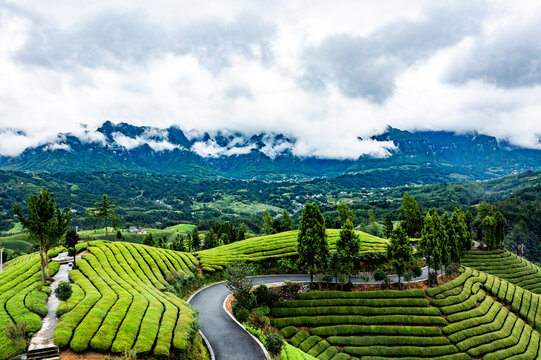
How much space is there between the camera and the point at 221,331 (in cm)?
4200

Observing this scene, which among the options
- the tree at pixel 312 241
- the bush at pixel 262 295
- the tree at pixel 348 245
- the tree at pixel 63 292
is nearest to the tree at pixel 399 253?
the tree at pixel 348 245

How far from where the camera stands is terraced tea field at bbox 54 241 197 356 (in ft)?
97.1

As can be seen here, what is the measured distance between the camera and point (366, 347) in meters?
49.9

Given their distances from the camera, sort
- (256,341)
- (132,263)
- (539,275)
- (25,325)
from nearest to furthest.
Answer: (25,325)
(256,341)
(132,263)
(539,275)

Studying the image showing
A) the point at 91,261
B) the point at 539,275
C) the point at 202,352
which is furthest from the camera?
the point at 539,275

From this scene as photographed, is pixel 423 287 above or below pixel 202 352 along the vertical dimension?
below

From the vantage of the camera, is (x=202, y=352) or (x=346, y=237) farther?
(x=346, y=237)

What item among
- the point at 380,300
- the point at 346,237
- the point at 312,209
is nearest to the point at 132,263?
the point at 312,209

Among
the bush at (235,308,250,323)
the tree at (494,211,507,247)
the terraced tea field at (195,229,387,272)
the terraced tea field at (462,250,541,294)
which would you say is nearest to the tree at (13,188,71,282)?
the bush at (235,308,250,323)

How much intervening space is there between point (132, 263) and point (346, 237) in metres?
42.3

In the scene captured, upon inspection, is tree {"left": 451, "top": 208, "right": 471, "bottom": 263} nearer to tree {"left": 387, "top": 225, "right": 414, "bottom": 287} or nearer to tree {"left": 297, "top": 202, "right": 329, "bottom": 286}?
tree {"left": 387, "top": 225, "right": 414, "bottom": 287}

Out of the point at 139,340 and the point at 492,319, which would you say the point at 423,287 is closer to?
the point at 492,319

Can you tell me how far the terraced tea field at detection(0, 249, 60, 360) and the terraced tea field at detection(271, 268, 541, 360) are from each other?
34.0m

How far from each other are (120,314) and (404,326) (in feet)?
150
